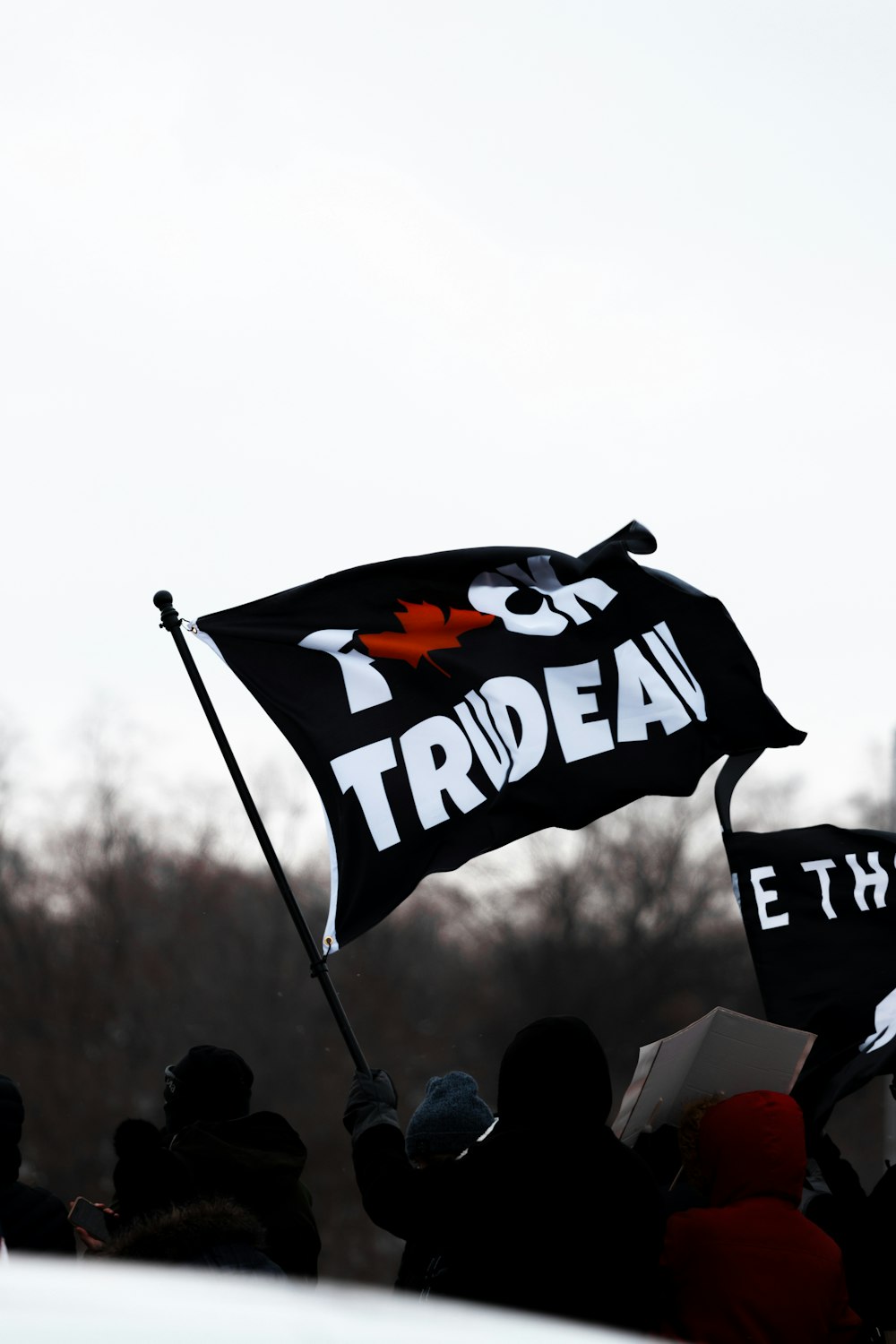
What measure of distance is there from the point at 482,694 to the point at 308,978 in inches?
1378

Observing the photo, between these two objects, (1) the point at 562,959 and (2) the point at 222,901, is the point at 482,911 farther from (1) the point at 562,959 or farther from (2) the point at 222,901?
(2) the point at 222,901

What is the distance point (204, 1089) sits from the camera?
4.22 m

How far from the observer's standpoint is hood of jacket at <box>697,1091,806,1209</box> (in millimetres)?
3449

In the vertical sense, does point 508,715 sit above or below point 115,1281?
above

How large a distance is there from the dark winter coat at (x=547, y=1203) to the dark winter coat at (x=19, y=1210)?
0.89 m

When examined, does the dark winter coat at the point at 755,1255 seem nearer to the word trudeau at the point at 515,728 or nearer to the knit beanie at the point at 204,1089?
the knit beanie at the point at 204,1089

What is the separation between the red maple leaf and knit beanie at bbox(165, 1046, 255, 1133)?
1474 mm

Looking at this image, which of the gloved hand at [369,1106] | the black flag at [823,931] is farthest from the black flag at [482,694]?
the gloved hand at [369,1106]

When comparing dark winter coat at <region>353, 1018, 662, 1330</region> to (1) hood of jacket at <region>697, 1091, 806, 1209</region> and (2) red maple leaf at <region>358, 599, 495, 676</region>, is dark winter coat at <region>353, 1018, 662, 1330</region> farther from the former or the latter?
(2) red maple leaf at <region>358, 599, 495, 676</region>

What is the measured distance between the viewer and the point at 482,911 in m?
41.0

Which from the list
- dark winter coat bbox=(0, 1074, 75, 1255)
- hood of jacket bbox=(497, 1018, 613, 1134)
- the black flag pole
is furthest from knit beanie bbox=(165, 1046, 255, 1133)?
hood of jacket bbox=(497, 1018, 613, 1134)

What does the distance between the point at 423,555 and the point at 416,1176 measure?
2.45 m

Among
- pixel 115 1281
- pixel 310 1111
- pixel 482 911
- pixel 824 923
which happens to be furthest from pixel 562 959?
pixel 115 1281

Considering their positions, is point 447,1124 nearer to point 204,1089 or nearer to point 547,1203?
point 204,1089
